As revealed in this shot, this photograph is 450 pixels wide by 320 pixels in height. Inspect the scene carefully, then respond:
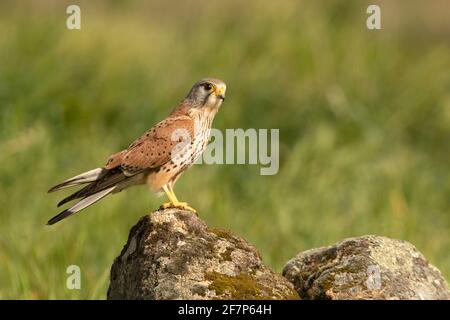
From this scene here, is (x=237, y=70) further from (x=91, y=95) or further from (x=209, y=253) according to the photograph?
(x=209, y=253)

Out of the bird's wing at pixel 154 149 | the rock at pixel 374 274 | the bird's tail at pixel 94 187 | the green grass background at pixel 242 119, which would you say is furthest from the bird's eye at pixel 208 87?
the green grass background at pixel 242 119

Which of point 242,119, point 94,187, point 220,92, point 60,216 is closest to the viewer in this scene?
point 60,216

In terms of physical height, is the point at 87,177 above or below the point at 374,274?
above

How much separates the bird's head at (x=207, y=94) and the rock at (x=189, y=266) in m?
1.30

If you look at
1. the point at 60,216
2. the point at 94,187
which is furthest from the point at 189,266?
the point at 94,187

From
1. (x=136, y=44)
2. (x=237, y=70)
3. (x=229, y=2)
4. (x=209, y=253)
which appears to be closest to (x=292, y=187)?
(x=237, y=70)

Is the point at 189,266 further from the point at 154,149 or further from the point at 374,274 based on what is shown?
the point at 154,149

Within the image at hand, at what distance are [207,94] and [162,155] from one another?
0.54 metres

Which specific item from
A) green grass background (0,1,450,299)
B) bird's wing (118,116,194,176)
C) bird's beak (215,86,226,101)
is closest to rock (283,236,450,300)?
bird's wing (118,116,194,176)

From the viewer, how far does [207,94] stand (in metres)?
6.47

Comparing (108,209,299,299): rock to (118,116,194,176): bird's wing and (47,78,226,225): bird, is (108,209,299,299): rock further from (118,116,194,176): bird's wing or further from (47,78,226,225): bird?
(118,116,194,176): bird's wing

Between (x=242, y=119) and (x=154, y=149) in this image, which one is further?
(x=242, y=119)

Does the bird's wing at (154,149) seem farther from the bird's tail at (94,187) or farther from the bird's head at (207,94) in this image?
the bird's head at (207,94)

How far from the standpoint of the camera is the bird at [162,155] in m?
6.03
